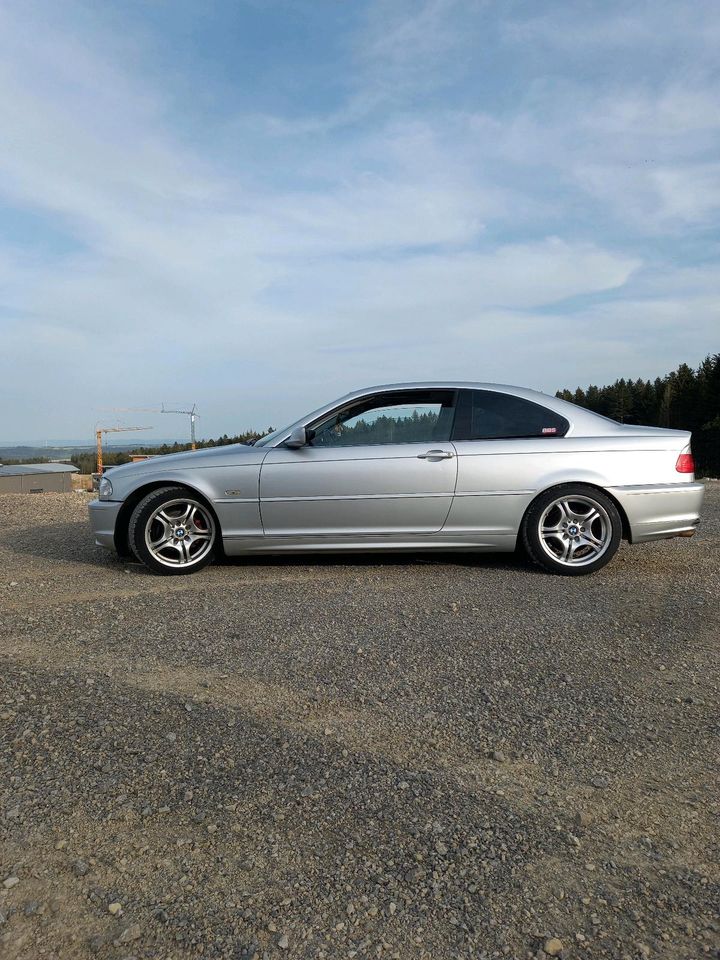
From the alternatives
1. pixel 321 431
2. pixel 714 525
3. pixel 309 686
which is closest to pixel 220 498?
pixel 321 431

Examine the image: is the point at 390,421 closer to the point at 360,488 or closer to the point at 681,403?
the point at 360,488

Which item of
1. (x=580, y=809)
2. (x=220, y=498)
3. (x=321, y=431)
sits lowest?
(x=580, y=809)

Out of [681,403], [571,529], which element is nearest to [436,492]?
[571,529]

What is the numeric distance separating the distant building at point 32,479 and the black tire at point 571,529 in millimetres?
26424

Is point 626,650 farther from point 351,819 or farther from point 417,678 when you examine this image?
point 351,819

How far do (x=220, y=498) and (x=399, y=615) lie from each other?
1.91m

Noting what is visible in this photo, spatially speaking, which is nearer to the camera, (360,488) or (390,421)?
(360,488)

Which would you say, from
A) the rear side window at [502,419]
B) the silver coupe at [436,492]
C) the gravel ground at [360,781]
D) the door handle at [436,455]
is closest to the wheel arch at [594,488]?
the silver coupe at [436,492]

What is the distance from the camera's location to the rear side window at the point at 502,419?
17.5 feet

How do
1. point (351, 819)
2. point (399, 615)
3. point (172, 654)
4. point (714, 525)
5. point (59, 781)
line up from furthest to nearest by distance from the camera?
1. point (714, 525)
2. point (399, 615)
3. point (172, 654)
4. point (59, 781)
5. point (351, 819)

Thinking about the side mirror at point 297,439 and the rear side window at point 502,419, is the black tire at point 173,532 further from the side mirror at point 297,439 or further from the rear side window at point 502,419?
the rear side window at point 502,419

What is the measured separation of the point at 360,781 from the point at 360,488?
124 inches

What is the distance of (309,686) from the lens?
2.96m

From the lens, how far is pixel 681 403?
60906 millimetres
